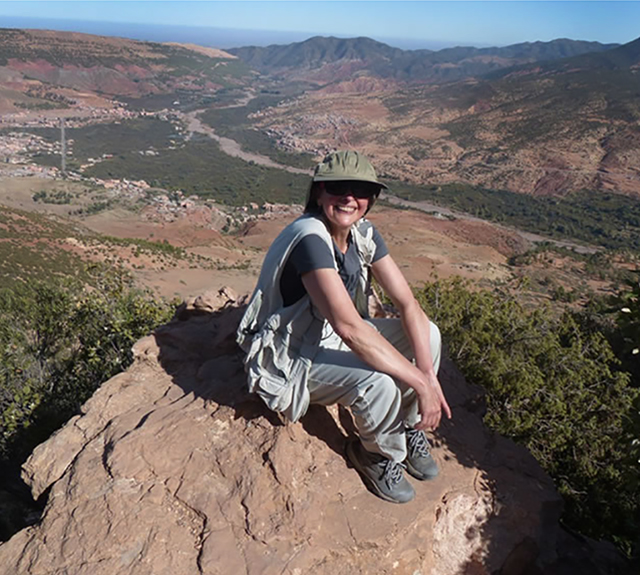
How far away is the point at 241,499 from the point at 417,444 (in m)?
1.24

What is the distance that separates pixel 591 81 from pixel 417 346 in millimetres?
111071

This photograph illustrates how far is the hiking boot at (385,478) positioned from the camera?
10.1 ft

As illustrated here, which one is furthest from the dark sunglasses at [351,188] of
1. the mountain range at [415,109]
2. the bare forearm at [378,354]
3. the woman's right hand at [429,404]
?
the mountain range at [415,109]

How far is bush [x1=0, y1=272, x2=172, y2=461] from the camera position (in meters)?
5.41

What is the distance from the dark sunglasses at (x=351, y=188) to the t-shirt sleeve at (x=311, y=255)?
30 cm

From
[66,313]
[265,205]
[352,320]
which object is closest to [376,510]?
[352,320]

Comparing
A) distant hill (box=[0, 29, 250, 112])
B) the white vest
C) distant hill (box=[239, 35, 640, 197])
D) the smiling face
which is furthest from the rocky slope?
distant hill (box=[0, 29, 250, 112])

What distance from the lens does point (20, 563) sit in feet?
8.65

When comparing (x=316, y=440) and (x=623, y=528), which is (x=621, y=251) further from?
(x=316, y=440)

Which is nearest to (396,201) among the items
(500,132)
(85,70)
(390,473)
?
(500,132)

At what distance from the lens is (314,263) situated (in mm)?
2570

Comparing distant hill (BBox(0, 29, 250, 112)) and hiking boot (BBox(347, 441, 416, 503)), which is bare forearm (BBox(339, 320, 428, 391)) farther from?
distant hill (BBox(0, 29, 250, 112))

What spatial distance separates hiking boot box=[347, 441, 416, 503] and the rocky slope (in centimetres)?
7

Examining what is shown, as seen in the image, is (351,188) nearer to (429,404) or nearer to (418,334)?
(418,334)
